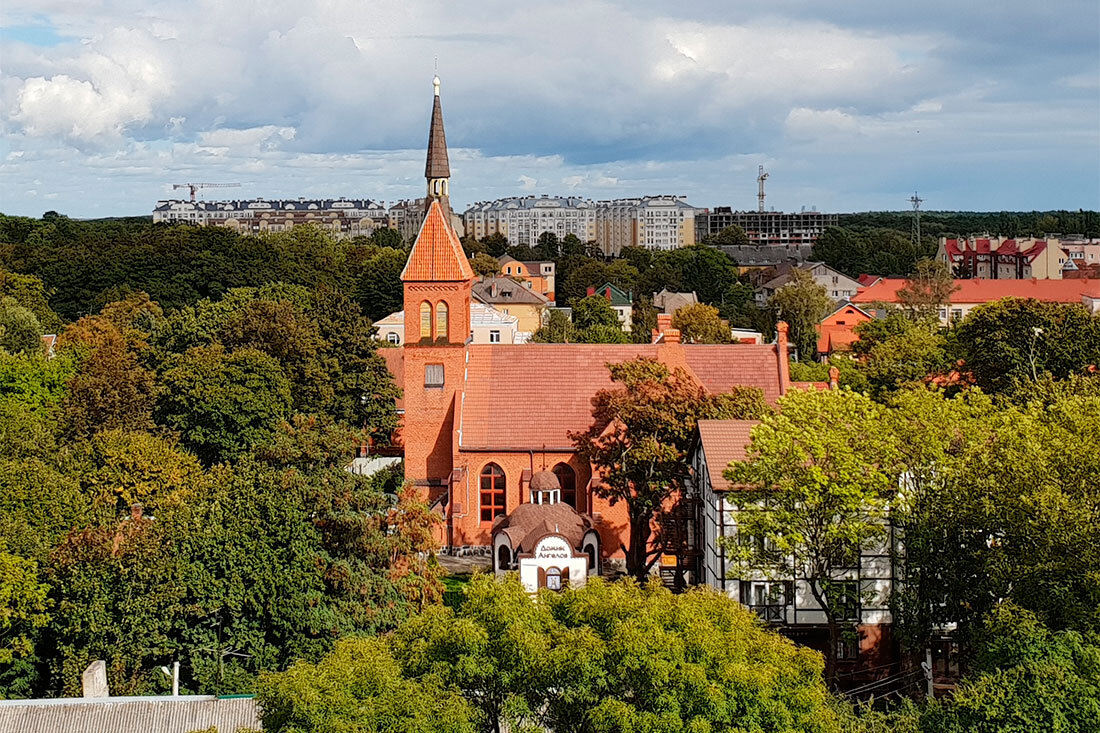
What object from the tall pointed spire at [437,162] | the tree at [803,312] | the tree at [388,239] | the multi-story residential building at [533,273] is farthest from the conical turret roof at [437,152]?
the tree at [388,239]

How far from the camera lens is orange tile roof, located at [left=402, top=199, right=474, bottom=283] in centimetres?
5094

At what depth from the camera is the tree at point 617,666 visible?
68.0 feet

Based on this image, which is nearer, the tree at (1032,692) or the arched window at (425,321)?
the tree at (1032,692)

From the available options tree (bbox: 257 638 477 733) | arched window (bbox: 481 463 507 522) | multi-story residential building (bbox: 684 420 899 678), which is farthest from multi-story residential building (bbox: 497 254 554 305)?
tree (bbox: 257 638 477 733)

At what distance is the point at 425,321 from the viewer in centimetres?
5169

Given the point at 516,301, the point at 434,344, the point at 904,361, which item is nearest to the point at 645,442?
the point at 434,344

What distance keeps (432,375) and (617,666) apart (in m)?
31.7

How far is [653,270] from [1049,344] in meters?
106

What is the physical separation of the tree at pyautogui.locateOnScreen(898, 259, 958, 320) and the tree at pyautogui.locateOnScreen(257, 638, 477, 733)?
3101 inches

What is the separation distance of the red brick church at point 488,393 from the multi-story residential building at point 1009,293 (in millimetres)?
65822

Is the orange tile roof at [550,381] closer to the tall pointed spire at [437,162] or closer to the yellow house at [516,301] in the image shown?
the tall pointed spire at [437,162]

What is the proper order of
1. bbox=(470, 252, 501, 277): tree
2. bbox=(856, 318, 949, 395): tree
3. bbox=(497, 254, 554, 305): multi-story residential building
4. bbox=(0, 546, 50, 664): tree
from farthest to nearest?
bbox=(470, 252, 501, 277): tree
bbox=(497, 254, 554, 305): multi-story residential building
bbox=(856, 318, 949, 395): tree
bbox=(0, 546, 50, 664): tree

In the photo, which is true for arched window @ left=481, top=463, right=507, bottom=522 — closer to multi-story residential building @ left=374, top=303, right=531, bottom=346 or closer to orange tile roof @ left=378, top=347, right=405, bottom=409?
orange tile roof @ left=378, top=347, right=405, bottom=409

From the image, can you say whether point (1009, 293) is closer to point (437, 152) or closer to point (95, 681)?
point (437, 152)
